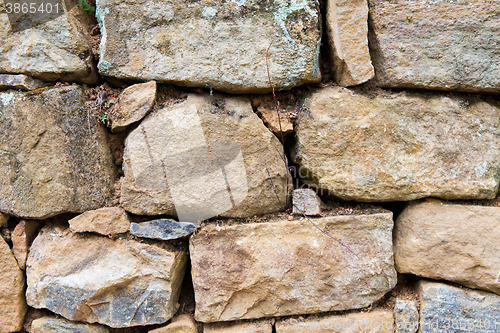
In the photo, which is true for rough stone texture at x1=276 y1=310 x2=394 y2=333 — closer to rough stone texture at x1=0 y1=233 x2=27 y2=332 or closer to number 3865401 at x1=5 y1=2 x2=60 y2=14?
rough stone texture at x1=0 y1=233 x2=27 y2=332

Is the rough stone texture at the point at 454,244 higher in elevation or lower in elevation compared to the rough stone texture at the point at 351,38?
lower

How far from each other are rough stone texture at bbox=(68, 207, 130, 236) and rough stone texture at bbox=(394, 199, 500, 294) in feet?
4.44

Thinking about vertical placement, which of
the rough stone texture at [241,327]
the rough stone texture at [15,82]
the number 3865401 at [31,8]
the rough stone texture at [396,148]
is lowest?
the rough stone texture at [241,327]

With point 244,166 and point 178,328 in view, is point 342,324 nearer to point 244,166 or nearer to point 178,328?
point 178,328

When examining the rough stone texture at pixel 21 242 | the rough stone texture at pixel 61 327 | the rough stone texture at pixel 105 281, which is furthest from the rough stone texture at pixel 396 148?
the rough stone texture at pixel 21 242

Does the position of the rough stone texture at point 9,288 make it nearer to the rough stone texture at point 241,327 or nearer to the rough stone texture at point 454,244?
the rough stone texture at point 241,327

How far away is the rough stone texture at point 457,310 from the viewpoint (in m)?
1.48

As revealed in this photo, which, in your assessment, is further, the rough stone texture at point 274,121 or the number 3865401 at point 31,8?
the rough stone texture at point 274,121

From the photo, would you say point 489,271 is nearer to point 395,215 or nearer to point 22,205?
point 395,215

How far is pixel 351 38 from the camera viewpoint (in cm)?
150

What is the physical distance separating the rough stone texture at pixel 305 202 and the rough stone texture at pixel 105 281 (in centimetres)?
62

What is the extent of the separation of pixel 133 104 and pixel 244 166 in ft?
1.93

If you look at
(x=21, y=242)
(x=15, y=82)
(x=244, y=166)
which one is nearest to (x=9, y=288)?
(x=21, y=242)

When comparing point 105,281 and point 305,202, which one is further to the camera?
point 305,202
